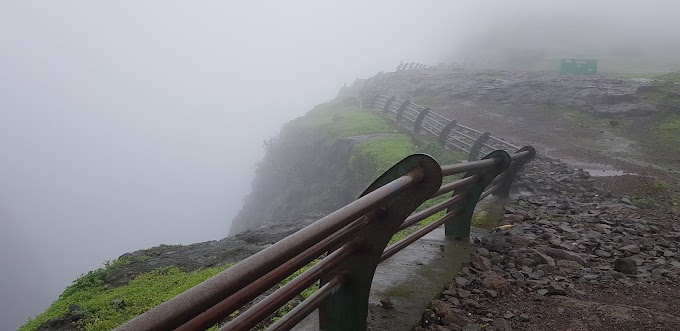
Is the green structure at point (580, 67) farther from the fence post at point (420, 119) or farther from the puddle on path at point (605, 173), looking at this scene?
the puddle on path at point (605, 173)

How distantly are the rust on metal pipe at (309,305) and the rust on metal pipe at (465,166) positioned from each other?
0.91m

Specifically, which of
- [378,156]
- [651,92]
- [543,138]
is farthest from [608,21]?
[378,156]

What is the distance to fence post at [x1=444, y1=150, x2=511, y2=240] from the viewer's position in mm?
4543

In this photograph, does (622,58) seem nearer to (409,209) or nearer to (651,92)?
(651,92)

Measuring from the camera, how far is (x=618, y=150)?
12266 mm

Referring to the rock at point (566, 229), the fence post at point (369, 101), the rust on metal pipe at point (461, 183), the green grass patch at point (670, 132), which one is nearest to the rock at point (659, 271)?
the rock at point (566, 229)

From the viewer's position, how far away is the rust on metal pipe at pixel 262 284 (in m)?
1.28

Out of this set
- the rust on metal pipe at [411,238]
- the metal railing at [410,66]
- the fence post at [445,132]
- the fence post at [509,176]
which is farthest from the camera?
the metal railing at [410,66]

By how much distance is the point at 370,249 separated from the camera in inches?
91.7

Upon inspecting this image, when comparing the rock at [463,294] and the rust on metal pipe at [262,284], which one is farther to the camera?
the rock at [463,294]

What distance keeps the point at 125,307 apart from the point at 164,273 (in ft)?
4.44

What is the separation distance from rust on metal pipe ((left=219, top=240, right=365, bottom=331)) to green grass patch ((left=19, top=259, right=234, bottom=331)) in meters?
3.15

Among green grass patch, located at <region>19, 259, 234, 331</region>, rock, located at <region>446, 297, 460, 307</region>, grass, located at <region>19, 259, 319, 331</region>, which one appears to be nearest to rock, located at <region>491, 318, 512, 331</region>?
rock, located at <region>446, 297, 460, 307</region>

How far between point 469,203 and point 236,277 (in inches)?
142
